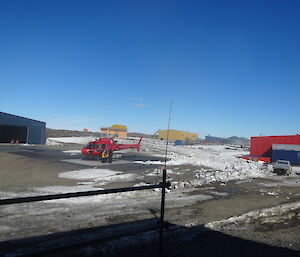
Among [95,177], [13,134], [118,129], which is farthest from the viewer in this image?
[118,129]

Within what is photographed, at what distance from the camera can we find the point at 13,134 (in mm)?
50906

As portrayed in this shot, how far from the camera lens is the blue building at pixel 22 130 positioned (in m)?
44.8

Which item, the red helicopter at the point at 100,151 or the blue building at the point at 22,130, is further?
the blue building at the point at 22,130

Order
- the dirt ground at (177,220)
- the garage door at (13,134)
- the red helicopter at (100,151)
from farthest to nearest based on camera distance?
1. the garage door at (13,134)
2. the red helicopter at (100,151)
3. the dirt ground at (177,220)

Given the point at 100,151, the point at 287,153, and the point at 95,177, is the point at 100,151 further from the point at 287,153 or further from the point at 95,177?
the point at 287,153

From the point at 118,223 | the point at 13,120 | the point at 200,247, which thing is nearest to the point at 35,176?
the point at 118,223

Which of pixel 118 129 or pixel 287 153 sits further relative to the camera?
pixel 118 129

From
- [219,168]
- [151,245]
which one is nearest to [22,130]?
[219,168]

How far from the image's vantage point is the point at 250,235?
6.29m

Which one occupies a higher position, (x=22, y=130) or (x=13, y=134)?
(x=22, y=130)

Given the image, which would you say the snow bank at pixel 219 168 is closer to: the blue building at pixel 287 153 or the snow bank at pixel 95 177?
the snow bank at pixel 95 177

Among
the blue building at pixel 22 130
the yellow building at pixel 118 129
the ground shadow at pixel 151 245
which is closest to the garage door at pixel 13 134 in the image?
the blue building at pixel 22 130

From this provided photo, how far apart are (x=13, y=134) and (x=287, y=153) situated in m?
49.9

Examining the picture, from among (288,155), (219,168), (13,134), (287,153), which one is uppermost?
(13,134)
